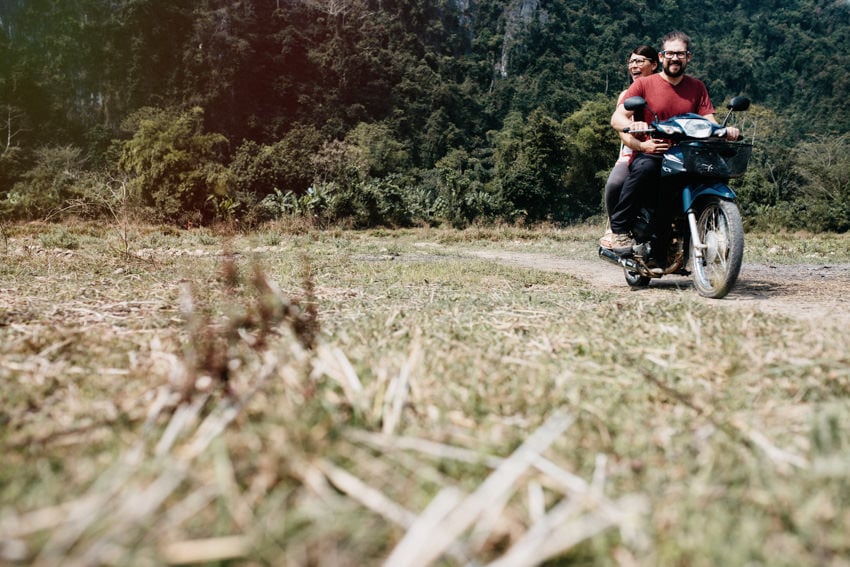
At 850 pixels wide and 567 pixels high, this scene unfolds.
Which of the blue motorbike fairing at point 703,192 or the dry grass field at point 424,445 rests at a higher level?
the blue motorbike fairing at point 703,192

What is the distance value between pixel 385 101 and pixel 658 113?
2973 inches

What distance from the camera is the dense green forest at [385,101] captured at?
32.4m

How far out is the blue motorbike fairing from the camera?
414 cm

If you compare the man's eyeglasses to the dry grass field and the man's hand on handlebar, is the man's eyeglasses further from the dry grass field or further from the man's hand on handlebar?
the dry grass field

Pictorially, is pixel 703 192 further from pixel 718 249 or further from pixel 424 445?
pixel 424 445

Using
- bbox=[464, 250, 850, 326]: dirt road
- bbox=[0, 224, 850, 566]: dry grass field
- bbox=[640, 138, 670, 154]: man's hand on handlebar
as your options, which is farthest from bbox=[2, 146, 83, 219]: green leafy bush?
bbox=[0, 224, 850, 566]: dry grass field

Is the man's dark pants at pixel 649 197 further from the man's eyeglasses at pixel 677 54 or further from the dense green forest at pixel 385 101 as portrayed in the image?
the dense green forest at pixel 385 101

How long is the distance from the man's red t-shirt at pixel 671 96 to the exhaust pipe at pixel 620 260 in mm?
1097

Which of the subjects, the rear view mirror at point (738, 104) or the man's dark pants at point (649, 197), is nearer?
the rear view mirror at point (738, 104)

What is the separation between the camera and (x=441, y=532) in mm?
771

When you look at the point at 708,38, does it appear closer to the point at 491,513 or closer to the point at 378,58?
the point at 378,58

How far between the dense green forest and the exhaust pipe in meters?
19.6

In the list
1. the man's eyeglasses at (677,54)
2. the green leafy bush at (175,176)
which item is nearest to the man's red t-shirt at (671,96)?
the man's eyeglasses at (677,54)

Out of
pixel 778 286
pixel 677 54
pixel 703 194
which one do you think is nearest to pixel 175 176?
pixel 677 54
